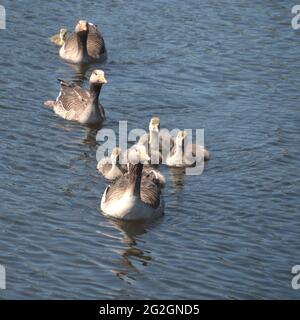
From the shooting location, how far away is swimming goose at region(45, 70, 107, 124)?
86.1ft

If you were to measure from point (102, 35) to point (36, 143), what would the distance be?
29.7 feet

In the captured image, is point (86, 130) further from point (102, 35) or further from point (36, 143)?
point (102, 35)

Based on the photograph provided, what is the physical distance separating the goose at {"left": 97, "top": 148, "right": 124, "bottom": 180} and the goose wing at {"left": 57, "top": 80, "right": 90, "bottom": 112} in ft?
11.5

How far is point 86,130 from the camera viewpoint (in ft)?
85.8

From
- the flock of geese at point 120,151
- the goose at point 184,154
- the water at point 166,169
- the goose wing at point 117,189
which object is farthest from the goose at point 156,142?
the goose wing at point 117,189

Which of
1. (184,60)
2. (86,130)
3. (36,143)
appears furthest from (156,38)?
(36,143)

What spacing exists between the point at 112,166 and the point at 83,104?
4.06 meters

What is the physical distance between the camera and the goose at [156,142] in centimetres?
2439

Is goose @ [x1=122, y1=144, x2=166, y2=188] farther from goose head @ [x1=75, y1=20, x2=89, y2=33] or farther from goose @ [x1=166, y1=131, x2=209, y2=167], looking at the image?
goose head @ [x1=75, y1=20, x2=89, y2=33]

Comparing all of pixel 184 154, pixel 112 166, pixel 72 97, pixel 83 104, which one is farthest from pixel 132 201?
pixel 72 97

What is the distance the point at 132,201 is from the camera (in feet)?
69.4

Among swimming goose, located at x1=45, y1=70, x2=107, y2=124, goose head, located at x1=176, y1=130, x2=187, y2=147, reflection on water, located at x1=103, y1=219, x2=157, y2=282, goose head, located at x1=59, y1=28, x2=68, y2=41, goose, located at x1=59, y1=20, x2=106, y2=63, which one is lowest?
reflection on water, located at x1=103, y1=219, x2=157, y2=282

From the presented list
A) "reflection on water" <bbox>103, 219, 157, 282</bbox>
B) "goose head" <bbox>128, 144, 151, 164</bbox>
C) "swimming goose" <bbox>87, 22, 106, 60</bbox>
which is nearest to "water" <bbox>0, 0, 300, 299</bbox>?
Result: "reflection on water" <bbox>103, 219, 157, 282</bbox>

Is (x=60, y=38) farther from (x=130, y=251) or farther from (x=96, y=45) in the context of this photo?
(x=130, y=251)
